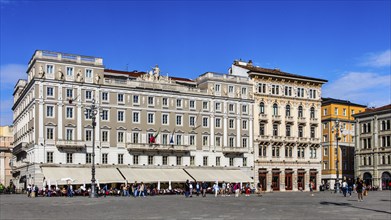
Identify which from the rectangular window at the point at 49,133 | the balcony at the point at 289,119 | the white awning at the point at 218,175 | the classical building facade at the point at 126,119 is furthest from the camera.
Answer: the balcony at the point at 289,119

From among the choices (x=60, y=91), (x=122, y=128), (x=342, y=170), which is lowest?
(x=342, y=170)

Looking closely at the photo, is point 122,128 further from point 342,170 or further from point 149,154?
point 342,170

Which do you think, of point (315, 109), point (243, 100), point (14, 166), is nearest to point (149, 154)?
point (243, 100)

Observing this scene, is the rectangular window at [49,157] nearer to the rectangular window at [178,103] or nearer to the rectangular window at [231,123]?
the rectangular window at [178,103]

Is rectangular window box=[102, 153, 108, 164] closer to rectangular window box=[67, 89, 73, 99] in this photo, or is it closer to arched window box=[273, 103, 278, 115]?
rectangular window box=[67, 89, 73, 99]

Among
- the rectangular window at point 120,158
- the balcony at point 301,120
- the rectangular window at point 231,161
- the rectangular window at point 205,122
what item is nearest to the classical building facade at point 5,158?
the rectangular window at point 120,158

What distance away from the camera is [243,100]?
7850cm

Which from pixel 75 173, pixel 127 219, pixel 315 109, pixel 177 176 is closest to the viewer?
pixel 127 219

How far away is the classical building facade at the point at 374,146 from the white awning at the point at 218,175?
24.9 m

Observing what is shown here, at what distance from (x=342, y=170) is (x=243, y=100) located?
97.3ft

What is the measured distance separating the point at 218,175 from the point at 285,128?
1506cm

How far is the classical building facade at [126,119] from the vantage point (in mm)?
64750

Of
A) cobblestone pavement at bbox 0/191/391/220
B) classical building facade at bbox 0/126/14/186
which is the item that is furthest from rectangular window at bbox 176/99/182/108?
classical building facade at bbox 0/126/14/186

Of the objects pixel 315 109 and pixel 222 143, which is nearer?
pixel 222 143
